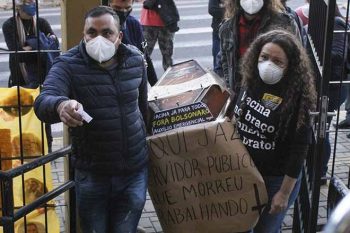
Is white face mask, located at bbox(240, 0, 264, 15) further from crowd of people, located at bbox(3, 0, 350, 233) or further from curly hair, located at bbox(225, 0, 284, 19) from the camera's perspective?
crowd of people, located at bbox(3, 0, 350, 233)

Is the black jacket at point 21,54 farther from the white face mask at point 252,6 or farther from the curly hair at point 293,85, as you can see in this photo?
the curly hair at point 293,85

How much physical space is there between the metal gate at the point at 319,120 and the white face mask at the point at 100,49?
124 cm

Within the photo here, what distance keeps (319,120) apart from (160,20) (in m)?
5.29

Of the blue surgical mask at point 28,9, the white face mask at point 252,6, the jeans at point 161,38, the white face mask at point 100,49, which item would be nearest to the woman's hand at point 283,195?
the white face mask at point 100,49

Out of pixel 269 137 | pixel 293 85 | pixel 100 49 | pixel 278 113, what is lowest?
pixel 269 137

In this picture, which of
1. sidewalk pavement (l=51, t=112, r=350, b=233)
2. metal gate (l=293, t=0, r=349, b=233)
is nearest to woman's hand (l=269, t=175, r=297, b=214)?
metal gate (l=293, t=0, r=349, b=233)

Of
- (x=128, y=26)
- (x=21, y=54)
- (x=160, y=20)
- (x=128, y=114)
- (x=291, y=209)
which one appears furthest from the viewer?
(x=160, y=20)

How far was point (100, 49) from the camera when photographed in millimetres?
2875

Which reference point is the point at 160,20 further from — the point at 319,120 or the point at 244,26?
the point at 319,120

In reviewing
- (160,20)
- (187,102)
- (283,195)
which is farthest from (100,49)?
(160,20)

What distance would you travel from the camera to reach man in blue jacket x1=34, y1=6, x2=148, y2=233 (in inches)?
114

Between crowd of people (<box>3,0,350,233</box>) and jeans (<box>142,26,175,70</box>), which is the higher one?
crowd of people (<box>3,0,350,233</box>)

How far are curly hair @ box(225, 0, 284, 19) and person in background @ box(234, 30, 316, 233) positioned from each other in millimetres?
1052

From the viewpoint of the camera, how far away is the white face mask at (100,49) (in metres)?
2.88
